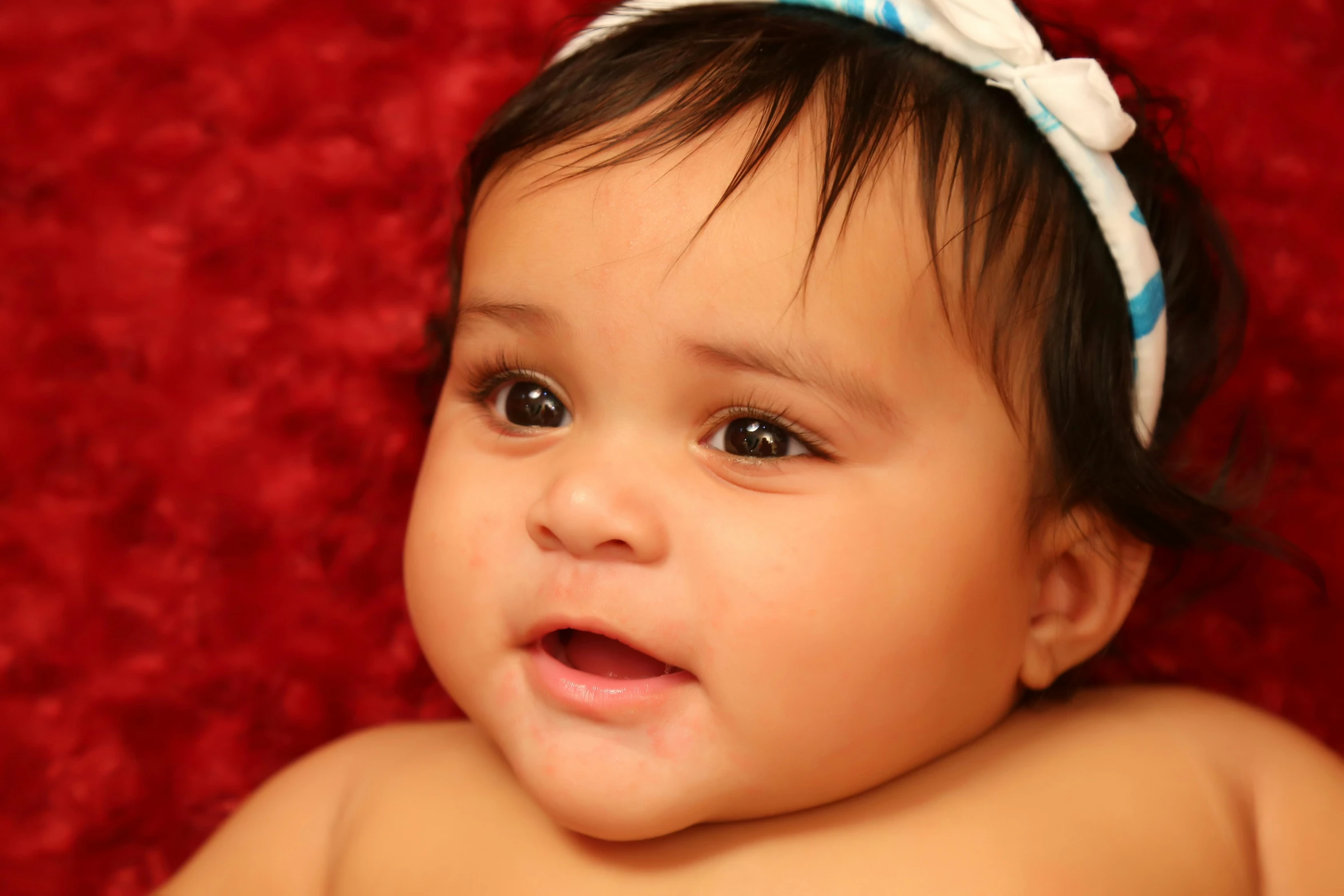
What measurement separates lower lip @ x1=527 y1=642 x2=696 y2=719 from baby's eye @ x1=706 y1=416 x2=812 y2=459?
185 millimetres

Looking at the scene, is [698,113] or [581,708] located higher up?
[698,113]

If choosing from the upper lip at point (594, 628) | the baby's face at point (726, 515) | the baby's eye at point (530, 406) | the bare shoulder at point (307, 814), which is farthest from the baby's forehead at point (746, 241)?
the bare shoulder at point (307, 814)

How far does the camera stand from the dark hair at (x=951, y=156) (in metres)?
1.12

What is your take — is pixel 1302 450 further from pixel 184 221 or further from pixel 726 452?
pixel 184 221

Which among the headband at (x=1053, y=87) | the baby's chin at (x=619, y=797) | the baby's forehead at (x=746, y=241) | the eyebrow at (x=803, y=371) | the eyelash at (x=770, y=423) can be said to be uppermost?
the headband at (x=1053, y=87)

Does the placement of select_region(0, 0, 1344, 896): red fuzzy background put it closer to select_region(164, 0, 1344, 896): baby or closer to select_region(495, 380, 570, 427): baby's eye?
select_region(164, 0, 1344, 896): baby

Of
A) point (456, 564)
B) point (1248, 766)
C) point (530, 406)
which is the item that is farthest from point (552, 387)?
point (1248, 766)

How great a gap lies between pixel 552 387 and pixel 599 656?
0.77 feet

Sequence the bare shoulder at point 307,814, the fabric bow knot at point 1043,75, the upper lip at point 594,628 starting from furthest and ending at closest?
the bare shoulder at point 307,814, the fabric bow knot at point 1043,75, the upper lip at point 594,628

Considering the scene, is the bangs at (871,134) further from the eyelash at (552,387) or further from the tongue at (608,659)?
the tongue at (608,659)

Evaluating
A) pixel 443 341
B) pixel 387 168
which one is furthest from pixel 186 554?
pixel 387 168

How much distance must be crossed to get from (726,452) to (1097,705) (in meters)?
0.48

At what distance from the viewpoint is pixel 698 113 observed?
113 centimetres

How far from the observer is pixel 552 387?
118 cm
